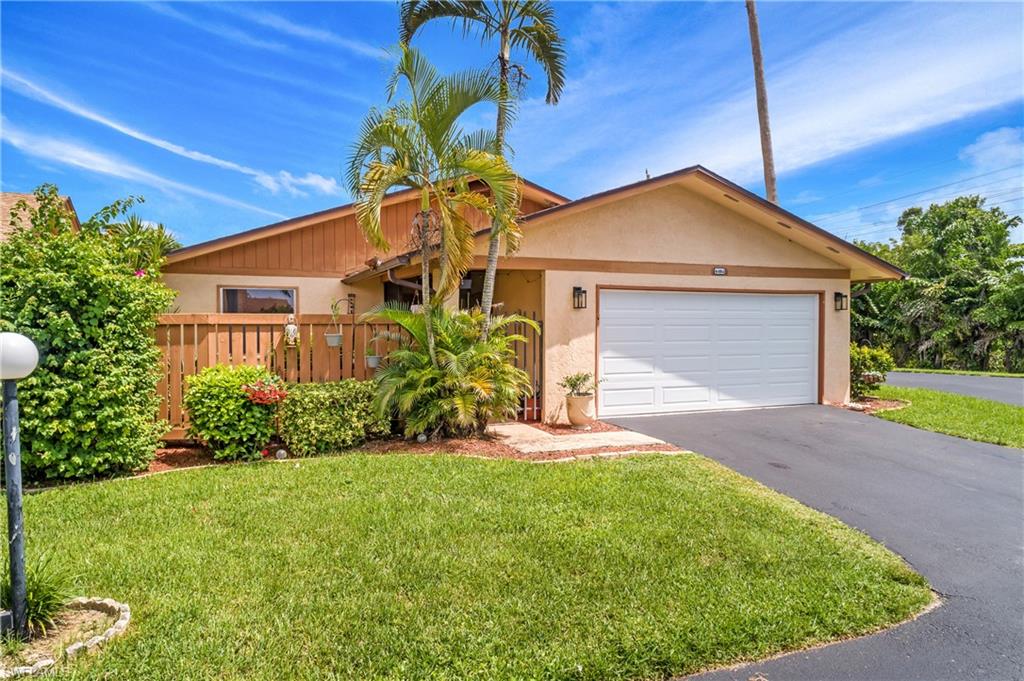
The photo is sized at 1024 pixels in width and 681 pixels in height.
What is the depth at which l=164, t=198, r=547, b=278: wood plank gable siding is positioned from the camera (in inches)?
440

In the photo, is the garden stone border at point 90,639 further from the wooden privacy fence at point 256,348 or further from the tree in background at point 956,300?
the tree in background at point 956,300

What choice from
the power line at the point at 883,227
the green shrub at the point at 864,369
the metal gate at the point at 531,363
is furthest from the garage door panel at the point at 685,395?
the power line at the point at 883,227

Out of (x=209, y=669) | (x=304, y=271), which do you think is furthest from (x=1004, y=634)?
(x=304, y=271)

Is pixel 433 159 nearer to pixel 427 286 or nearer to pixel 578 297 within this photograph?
pixel 427 286

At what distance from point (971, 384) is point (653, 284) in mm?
10950

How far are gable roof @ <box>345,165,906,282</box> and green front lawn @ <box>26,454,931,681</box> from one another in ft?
14.8

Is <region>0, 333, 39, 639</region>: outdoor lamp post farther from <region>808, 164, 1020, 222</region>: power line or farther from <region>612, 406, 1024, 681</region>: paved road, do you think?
<region>808, 164, 1020, 222</region>: power line

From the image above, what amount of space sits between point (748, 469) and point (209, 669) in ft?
18.8

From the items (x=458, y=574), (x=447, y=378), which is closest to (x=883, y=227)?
(x=447, y=378)

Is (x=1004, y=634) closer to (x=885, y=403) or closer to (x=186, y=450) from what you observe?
(x=186, y=450)

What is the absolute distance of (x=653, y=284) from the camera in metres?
9.63

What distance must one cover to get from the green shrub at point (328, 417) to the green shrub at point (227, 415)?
267 mm

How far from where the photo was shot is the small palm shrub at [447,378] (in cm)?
697

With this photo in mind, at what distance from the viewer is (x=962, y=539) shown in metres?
4.48
